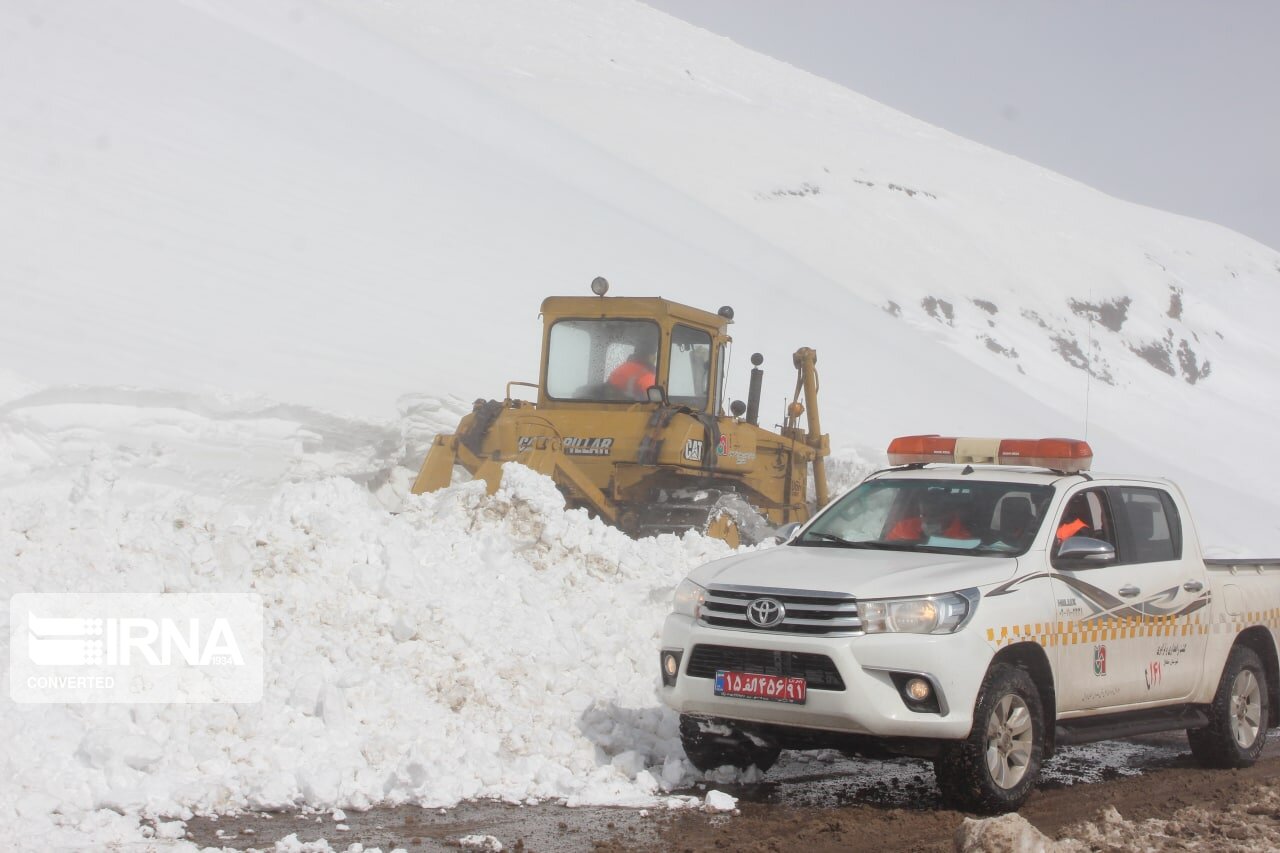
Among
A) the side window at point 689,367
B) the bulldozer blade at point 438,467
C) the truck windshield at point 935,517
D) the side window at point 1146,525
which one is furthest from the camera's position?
the side window at point 689,367

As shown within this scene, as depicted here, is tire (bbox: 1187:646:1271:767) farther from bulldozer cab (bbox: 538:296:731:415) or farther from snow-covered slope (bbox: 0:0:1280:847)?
bulldozer cab (bbox: 538:296:731:415)

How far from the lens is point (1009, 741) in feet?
21.3

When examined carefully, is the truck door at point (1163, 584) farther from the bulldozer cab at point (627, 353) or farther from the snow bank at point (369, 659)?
the bulldozer cab at point (627, 353)

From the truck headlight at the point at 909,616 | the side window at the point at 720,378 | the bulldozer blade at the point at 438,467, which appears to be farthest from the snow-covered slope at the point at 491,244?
the truck headlight at the point at 909,616

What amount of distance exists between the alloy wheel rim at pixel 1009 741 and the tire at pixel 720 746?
1007 mm

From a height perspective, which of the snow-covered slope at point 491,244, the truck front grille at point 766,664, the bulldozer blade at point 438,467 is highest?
the snow-covered slope at point 491,244

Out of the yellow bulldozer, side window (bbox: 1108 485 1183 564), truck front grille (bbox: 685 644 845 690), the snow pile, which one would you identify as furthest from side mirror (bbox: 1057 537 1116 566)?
the yellow bulldozer

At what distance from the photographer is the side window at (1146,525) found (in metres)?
7.56

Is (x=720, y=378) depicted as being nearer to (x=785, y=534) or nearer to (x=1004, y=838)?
(x=785, y=534)

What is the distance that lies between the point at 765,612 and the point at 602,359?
764 cm

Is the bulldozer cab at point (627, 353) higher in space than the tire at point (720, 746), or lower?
higher

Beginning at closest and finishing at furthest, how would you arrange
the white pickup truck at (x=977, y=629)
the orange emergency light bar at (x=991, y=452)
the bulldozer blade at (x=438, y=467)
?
the white pickup truck at (x=977, y=629) < the orange emergency light bar at (x=991, y=452) < the bulldozer blade at (x=438, y=467)

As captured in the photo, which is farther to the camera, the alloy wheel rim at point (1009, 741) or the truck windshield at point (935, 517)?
the truck windshield at point (935, 517)

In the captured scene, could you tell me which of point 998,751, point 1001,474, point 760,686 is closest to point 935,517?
point 1001,474
